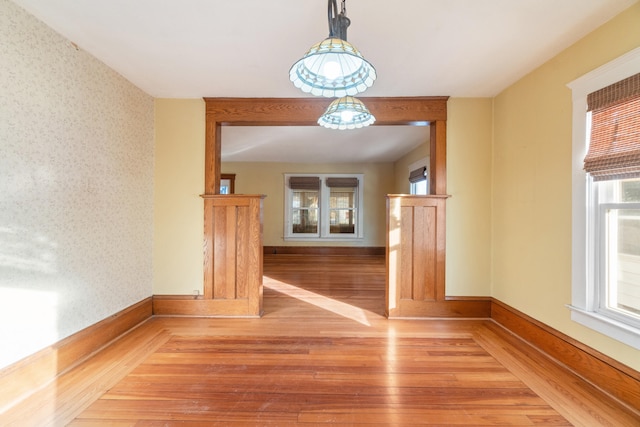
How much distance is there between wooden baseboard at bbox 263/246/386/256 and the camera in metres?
6.49

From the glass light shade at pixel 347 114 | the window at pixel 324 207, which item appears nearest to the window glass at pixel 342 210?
the window at pixel 324 207

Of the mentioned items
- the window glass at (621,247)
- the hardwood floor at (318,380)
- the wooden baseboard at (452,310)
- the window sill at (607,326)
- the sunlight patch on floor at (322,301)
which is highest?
the window glass at (621,247)

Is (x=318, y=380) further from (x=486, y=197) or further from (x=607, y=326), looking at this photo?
(x=486, y=197)

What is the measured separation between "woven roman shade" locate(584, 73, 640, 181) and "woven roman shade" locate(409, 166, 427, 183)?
2.81 meters

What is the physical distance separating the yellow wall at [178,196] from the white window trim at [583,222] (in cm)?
308

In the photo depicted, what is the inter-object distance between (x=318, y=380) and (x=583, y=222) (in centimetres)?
201

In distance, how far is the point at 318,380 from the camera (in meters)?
1.71

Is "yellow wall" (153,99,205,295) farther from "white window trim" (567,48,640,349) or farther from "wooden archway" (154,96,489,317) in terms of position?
"white window trim" (567,48,640,349)

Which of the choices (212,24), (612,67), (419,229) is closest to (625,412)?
(419,229)

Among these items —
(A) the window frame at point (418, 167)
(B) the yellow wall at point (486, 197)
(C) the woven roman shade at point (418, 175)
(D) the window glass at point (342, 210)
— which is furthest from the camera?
(D) the window glass at point (342, 210)

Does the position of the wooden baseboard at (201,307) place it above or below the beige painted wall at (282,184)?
below

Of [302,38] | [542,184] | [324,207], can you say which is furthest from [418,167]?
[302,38]

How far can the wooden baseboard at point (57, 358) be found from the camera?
4.88 feet

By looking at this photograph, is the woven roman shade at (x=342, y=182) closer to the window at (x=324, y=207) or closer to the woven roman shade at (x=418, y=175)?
the window at (x=324, y=207)
